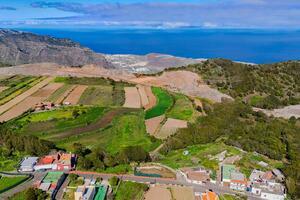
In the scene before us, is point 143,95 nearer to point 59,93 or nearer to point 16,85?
point 59,93

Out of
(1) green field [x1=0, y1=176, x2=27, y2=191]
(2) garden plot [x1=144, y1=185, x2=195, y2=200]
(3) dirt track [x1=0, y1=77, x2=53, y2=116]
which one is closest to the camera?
(2) garden plot [x1=144, y1=185, x2=195, y2=200]

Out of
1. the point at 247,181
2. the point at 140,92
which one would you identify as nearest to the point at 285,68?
Answer: the point at 140,92

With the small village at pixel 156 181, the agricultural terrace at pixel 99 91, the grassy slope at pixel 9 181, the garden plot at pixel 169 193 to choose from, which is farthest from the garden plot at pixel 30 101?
the garden plot at pixel 169 193

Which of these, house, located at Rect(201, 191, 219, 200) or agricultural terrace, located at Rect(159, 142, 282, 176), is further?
agricultural terrace, located at Rect(159, 142, 282, 176)

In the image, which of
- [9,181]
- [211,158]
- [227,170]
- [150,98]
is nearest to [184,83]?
[150,98]

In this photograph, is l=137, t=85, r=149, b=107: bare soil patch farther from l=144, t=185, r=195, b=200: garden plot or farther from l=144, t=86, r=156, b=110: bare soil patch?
l=144, t=185, r=195, b=200: garden plot

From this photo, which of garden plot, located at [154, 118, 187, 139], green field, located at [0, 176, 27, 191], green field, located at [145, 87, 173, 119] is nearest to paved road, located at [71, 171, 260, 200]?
green field, located at [0, 176, 27, 191]

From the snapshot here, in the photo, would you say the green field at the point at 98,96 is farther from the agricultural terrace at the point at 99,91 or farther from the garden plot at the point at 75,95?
the garden plot at the point at 75,95
